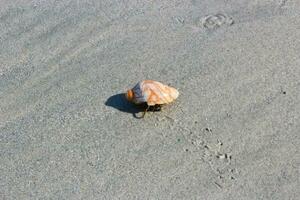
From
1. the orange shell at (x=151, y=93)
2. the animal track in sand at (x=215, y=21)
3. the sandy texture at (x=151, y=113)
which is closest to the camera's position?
the sandy texture at (x=151, y=113)

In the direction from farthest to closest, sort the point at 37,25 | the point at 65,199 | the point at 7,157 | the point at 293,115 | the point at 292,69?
the point at 37,25 < the point at 292,69 < the point at 293,115 < the point at 7,157 < the point at 65,199

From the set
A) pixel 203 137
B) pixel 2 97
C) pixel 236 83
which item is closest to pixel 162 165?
pixel 203 137

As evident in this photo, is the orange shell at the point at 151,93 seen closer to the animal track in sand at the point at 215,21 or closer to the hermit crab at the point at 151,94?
the hermit crab at the point at 151,94

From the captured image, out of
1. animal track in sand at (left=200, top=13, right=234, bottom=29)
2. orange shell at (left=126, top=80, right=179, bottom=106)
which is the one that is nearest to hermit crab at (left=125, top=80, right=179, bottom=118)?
orange shell at (left=126, top=80, right=179, bottom=106)

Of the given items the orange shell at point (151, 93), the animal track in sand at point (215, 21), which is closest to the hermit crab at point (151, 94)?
the orange shell at point (151, 93)

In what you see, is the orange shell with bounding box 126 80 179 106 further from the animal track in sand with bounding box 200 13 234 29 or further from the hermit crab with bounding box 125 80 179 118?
the animal track in sand with bounding box 200 13 234 29

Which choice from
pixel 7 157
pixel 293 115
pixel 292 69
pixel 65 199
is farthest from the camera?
pixel 292 69

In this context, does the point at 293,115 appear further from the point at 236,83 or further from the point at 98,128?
the point at 98,128
